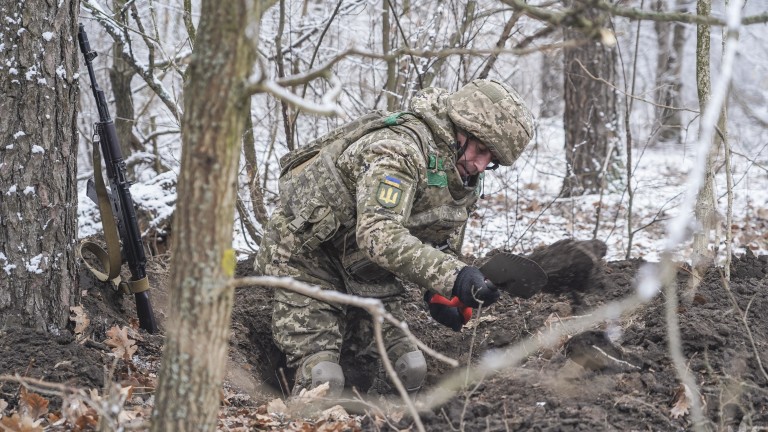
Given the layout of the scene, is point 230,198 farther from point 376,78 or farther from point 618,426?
point 376,78

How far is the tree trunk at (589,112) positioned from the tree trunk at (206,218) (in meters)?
7.41

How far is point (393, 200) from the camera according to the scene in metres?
3.54

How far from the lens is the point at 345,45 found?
8898 mm

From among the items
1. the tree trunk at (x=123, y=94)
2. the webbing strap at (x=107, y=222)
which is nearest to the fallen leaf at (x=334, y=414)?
the webbing strap at (x=107, y=222)

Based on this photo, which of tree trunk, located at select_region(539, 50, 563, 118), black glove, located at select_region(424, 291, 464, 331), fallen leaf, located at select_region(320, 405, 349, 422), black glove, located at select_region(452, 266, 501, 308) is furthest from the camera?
tree trunk, located at select_region(539, 50, 563, 118)

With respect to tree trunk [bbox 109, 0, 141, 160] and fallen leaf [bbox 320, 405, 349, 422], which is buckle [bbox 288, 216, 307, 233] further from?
tree trunk [bbox 109, 0, 141, 160]

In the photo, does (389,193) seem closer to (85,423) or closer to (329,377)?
(329,377)

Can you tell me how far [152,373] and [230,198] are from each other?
6.47 ft

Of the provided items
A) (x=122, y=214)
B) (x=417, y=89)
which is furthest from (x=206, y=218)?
(x=417, y=89)

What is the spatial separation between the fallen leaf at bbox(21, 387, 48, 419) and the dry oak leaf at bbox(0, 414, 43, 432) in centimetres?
15

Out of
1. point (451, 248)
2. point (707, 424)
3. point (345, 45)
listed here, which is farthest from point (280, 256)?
point (345, 45)

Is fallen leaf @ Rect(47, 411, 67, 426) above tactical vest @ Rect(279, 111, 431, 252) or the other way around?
the other way around

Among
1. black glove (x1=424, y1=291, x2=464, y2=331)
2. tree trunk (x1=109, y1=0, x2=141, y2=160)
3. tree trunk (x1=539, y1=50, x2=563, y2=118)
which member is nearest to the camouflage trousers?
black glove (x1=424, y1=291, x2=464, y2=331)

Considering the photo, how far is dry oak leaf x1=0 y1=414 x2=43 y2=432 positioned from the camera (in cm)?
255
